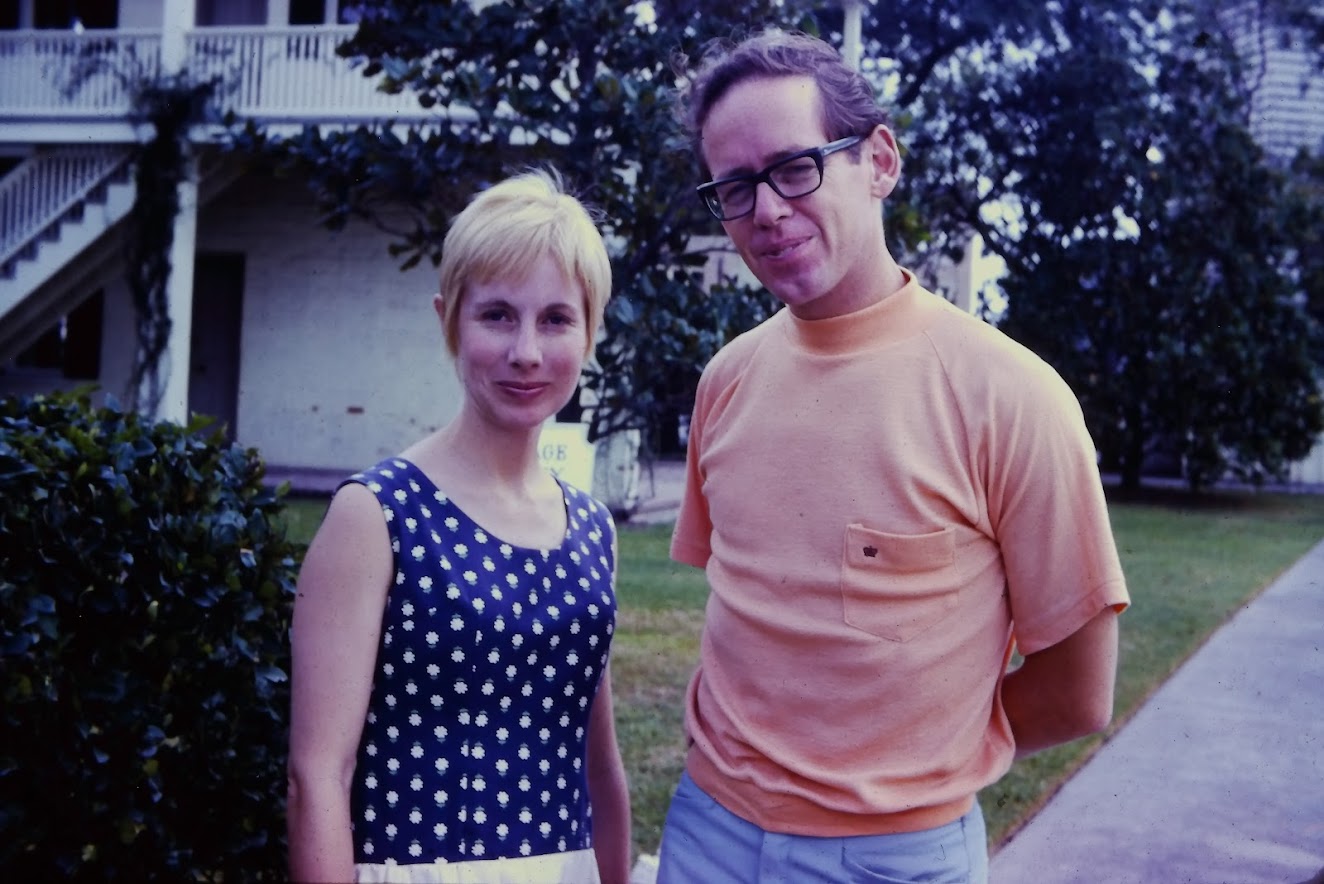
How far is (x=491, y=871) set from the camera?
197 cm

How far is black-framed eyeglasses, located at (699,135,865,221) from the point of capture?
79.1 inches

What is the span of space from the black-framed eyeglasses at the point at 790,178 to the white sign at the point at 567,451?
3257mm

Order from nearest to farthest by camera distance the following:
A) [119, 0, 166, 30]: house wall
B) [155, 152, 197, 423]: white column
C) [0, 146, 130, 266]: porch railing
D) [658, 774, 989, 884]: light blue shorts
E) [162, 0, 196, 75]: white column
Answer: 1. [658, 774, 989, 884]: light blue shorts
2. [0, 146, 130, 266]: porch railing
3. [162, 0, 196, 75]: white column
4. [155, 152, 197, 423]: white column
5. [119, 0, 166, 30]: house wall

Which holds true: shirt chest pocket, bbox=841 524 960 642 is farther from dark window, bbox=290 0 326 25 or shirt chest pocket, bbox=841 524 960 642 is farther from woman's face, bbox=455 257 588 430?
dark window, bbox=290 0 326 25

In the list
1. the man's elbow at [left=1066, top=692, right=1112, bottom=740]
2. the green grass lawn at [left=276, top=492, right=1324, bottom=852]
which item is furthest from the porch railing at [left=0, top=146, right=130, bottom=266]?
the man's elbow at [left=1066, top=692, right=1112, bottom=740]

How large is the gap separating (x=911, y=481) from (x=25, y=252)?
14088 millimetres

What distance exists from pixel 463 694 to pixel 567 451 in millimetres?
3481

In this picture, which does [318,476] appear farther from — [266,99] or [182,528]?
[182,528]

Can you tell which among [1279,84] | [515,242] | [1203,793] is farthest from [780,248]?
[1279,84]

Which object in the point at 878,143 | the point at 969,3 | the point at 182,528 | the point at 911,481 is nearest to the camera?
the point at 911,481

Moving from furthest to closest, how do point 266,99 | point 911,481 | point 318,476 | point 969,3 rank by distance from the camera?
1. point 969,3
2. point 318,476
3. point 266,99
4. point 911,481

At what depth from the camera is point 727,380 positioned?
2.34 m

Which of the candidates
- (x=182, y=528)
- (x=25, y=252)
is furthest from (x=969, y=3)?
(x=182, y=528)

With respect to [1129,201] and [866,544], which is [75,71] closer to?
[1129,201]
